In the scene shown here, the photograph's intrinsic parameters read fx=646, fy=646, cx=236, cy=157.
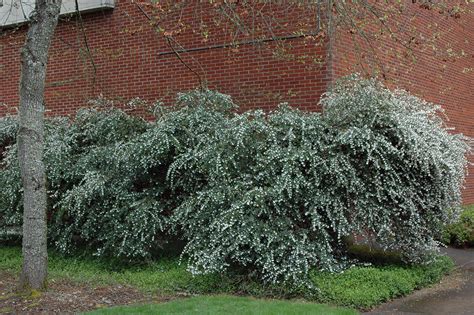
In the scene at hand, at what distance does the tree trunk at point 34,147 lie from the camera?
7.96 m

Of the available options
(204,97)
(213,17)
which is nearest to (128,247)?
(204,97)

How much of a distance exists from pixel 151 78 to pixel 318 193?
5433mm

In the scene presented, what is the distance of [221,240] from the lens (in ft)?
26.8

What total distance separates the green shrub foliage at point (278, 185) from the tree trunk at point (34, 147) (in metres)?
1.54

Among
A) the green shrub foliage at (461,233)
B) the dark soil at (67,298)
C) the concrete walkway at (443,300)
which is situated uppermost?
the green shrub foliage at (461,233)

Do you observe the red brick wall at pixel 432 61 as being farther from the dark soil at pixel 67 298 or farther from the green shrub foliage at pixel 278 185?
the dark soil at pixel 67 298

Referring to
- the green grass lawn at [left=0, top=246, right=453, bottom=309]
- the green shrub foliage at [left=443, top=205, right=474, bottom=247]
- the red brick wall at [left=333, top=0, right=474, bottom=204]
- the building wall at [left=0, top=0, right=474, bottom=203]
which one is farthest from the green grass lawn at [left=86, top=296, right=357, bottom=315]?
the green shrub foliage at [left=443, top=205, right=474, bottom=247]

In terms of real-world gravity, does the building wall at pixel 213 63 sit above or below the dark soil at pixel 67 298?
above

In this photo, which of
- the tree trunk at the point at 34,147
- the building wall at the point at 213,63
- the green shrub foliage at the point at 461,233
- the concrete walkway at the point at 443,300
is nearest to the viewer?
the concrete walkway at the point at 443,300

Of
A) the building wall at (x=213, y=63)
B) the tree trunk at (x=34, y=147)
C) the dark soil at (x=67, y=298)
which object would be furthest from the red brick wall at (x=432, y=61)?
the dark soil at (x=67, y=298)

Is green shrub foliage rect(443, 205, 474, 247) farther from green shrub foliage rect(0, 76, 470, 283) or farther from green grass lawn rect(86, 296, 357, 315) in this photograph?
green grass lawn rect(86, 296, 357, 315)

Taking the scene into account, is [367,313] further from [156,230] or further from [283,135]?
[156,230]

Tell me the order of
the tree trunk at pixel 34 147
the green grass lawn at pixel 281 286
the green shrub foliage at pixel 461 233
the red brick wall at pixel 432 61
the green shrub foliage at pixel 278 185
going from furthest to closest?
the green shrub foliage at pixel 461 233
the red brick wall at pixel 432 61
the green shrub foliage at pixel 278 185
the tree trunk at pixel 34 147
the green grass lawn at pixel 281 286

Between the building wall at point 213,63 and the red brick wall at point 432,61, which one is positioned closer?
the building wall at point 213,63
